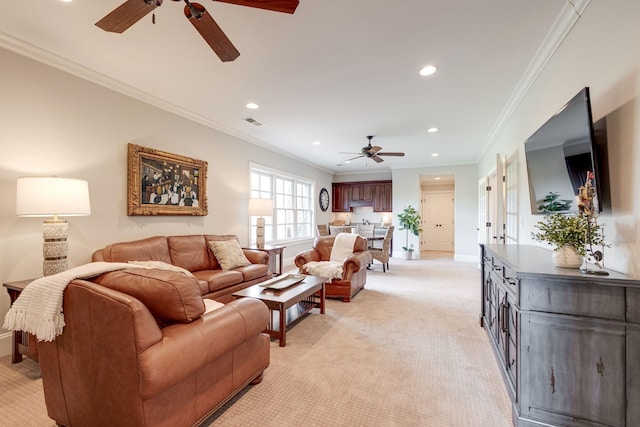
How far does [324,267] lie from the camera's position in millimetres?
4340

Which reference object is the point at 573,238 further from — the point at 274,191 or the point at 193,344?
Result: the point at 274,191

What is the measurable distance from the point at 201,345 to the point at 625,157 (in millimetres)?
2495

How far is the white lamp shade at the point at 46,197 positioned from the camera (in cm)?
231

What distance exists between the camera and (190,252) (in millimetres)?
3906

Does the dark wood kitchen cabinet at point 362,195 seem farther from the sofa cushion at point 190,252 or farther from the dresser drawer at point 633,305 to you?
the dresser drawer at point 633,305

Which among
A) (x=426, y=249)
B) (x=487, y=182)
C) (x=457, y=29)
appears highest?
(x=457, y=29)

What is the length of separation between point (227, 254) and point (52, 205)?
79.3 inches

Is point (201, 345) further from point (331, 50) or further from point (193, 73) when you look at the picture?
point (193, 73)

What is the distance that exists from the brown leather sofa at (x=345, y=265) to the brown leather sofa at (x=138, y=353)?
8.47 feet

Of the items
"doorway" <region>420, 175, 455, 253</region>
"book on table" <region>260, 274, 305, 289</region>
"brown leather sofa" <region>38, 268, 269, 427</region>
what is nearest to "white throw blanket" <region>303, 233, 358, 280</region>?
"book on table" <region>260, 274, 305, 289</region>

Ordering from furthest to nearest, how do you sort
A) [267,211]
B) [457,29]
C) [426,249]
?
[426,249] → [267,211] → [457,29]

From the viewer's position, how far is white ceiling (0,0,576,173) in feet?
6.93

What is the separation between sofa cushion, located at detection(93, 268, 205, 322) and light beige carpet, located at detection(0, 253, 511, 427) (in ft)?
2.54

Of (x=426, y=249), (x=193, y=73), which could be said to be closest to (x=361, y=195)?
(x=426, y=249)
